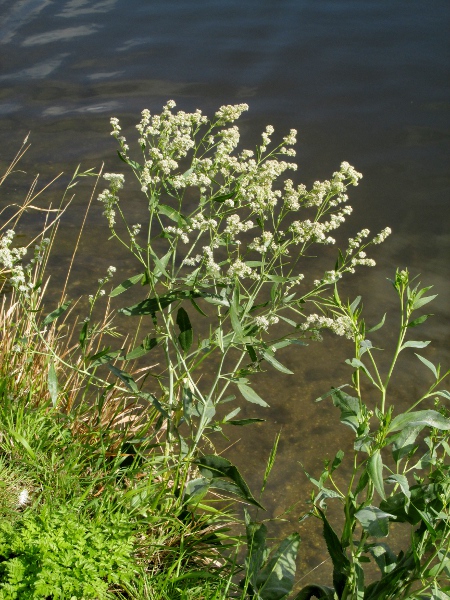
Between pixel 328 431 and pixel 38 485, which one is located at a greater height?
pixel 38 485

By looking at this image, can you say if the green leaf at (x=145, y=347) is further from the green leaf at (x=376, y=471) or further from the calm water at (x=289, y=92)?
the calm water at (x=289, y=92)

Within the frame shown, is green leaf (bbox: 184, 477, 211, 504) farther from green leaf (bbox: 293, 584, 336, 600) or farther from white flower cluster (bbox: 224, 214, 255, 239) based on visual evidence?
white flower cluster (bbox: 224, 214, 255, 239)

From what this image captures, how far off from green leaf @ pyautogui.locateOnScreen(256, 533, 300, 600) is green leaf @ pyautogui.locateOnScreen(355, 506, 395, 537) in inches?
18.5

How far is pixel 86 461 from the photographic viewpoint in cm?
304

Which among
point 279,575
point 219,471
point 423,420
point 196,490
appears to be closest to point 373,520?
point 423,420

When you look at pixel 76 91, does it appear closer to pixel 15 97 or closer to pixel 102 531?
pixel 15 97

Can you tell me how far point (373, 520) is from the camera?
7.15 ft

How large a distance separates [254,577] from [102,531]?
0.51 metres

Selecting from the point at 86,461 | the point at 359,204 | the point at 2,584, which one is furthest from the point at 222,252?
the point at 2,584

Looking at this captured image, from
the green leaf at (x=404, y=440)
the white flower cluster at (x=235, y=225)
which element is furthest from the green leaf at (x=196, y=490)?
the white flower cluster at (x=235, y=225)

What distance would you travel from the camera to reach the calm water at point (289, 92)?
5.32 meters

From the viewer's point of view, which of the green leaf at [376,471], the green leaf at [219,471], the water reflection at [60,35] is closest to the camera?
the green leaf at [376,471]

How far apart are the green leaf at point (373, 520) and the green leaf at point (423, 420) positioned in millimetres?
236

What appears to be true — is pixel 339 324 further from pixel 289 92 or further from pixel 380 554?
pixel 289 92
